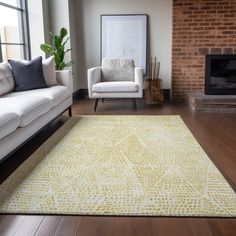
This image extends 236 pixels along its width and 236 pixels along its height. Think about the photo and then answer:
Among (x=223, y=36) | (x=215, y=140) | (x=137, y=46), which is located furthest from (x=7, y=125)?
(x=223, y=36)

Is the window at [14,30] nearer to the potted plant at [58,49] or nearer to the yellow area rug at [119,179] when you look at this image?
the potted plant at [58,49]

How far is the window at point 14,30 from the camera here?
449 centimetres

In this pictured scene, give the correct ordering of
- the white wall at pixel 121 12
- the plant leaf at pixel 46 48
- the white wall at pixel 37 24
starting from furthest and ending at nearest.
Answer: the white wall at pixel 121 12
the white wall at pixel 37 24
the plant leaf at pixel 46 48

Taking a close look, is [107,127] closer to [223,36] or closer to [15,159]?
[15,159]

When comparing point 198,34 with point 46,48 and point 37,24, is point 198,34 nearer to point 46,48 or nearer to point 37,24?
point 46,48

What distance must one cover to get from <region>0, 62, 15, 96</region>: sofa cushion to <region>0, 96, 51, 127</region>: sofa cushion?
0.49 m

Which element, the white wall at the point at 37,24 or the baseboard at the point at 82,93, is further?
the baseboard at the point at 82,93

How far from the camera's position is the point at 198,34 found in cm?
530

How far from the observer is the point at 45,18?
519 centimetres

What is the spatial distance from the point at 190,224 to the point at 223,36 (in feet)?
14.5

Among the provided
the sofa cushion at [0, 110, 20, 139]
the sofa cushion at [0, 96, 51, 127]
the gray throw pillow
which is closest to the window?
the gray throw pillow

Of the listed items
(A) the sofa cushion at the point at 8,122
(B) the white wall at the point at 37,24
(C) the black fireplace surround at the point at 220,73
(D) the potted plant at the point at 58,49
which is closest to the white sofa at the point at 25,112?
(A) the sofa cushion at the point at 8,122

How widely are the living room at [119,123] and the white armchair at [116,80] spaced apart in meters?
0.02

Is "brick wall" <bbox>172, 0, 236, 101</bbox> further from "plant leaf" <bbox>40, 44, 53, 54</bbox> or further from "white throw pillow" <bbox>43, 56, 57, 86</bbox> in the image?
"white throw pillow" <bbox>43, 56, 57, 86</bbox>
